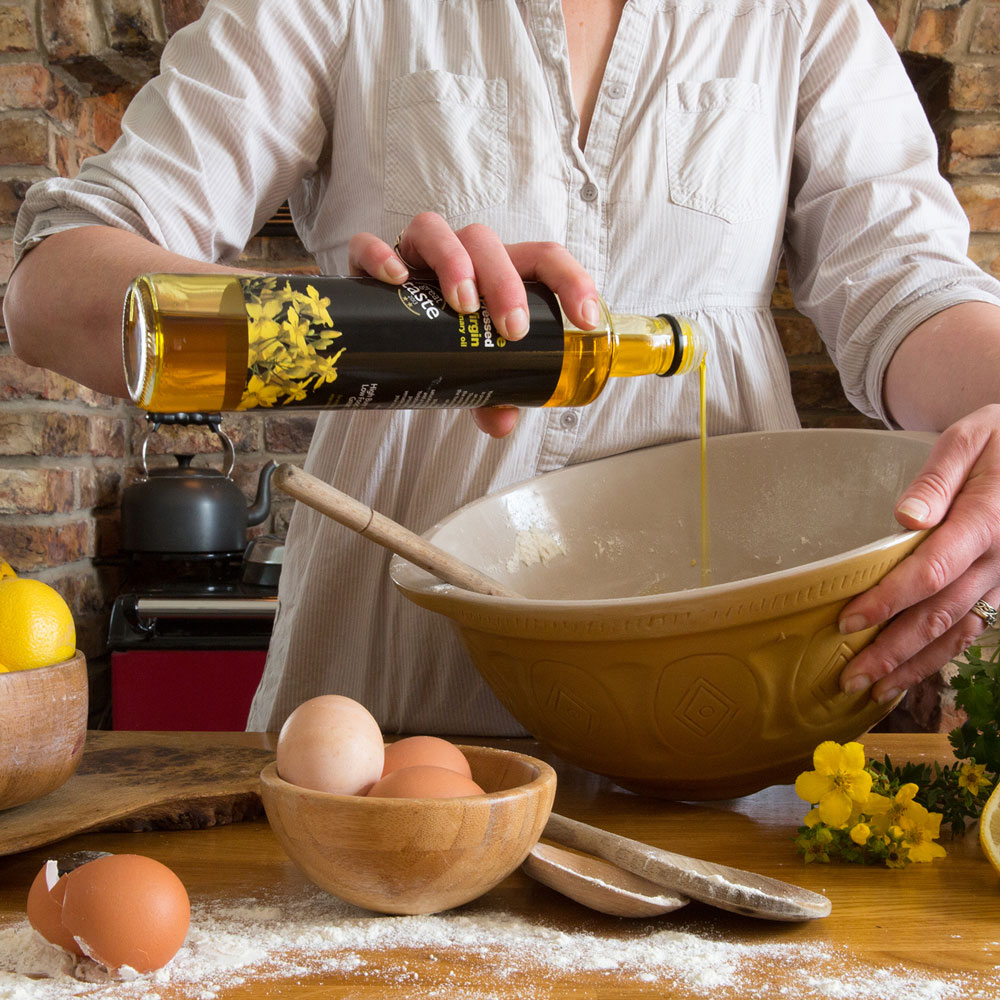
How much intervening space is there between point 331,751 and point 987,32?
6.66 feet

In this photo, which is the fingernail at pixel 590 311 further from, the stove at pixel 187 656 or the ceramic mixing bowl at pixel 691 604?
the stove at pixel 187 656

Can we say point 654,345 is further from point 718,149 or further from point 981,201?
point 981,201

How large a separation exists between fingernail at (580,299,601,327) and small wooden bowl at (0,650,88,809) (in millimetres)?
373

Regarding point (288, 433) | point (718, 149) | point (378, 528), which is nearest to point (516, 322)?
point (378, 528)

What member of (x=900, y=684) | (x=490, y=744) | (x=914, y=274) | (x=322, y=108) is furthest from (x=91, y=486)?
(x=900, y=684)

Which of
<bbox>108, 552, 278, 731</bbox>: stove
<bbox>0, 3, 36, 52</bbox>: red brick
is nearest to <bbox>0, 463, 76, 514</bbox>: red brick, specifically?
<bbox>108, 552, 278, 731</bbox>: stove

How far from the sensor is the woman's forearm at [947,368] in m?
0.80

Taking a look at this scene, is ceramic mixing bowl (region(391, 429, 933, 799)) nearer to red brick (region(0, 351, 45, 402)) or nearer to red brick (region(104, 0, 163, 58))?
red brick (region(0, 351, 45, 402))

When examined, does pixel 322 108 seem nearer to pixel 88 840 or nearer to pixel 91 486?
pixel 88 840

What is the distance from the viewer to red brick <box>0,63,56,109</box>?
203 centimetres

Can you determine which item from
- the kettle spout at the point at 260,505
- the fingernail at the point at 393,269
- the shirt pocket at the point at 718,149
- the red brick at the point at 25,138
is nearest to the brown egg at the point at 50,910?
the fingernail at the point at 393,269

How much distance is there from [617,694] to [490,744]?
27 centimetres

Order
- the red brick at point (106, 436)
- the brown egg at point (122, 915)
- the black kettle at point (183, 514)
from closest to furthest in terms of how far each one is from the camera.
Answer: the brown egg at point (122, 915), the black kettle at point (183, 514), the red brick at point (106, 436)

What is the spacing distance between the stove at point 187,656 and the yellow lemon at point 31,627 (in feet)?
4.51
